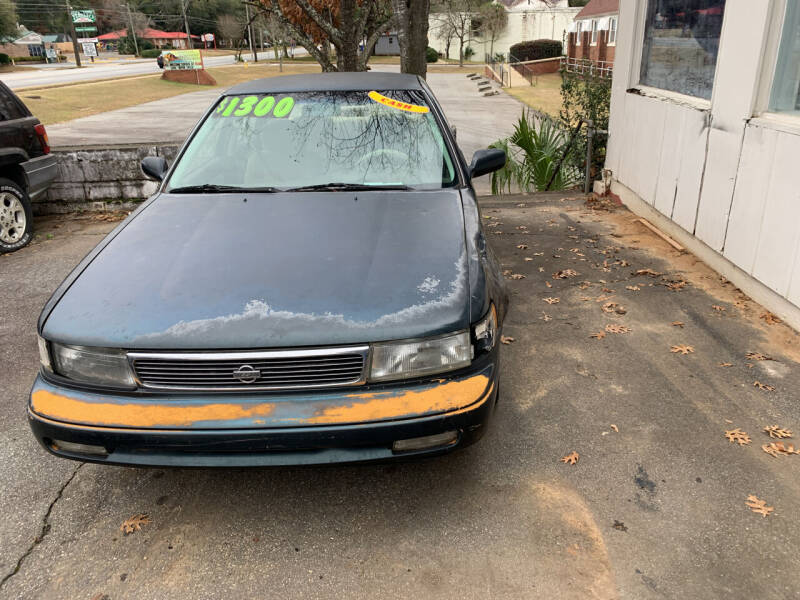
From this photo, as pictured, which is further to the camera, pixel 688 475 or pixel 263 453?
pixel 688 475

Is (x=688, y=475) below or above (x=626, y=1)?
below

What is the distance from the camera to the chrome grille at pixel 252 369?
2.23 meters

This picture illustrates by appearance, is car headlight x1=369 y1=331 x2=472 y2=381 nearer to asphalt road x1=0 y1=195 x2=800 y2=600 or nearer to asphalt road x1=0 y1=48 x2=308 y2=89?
asphalt road x1=0 y1=195 x2=800 y2=600

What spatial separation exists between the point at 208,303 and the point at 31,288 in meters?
3.94

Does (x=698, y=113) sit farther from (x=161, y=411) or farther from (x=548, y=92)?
(x=548, y=92)

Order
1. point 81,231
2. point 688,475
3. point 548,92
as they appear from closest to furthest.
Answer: point 688,475 → point 81,231 → point 548,92

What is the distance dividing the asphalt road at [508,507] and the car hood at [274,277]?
576 mm

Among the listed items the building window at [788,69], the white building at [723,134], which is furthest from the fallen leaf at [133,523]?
the building window at [788,69]

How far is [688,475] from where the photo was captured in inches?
110

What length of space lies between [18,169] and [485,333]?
616 cm

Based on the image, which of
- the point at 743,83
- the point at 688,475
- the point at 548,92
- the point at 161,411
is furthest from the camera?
the point at 548,92

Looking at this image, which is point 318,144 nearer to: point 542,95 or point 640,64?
point 640,64

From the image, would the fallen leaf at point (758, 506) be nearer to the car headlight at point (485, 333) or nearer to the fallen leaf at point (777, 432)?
the fallen leaf at point (777, 432)

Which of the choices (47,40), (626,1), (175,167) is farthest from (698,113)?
(47,40)
